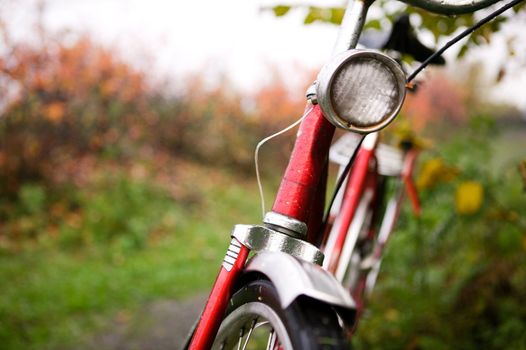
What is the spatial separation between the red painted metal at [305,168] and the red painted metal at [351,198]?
0.81 metres

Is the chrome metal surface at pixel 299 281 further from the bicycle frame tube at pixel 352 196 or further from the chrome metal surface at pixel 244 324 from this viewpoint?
the bicycle frame tube at pixel 352 196

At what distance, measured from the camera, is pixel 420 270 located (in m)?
3.69

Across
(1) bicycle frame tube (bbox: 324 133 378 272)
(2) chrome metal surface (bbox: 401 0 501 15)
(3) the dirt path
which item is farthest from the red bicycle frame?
(3) the dirt path

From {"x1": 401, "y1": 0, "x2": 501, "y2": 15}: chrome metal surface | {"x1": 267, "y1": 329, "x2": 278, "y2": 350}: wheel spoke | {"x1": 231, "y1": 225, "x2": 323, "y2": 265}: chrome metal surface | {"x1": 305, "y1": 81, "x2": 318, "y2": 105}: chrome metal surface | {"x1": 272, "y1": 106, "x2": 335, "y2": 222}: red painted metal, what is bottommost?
{"x1": 267, "y1": 329, "x2": 278, "y2": 350}: wheel spoke

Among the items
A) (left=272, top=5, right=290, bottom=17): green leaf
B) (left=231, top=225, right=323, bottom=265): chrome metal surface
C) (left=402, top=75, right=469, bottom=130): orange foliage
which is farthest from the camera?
(left=402, top=75, right=469, bottom=130): orange foliage

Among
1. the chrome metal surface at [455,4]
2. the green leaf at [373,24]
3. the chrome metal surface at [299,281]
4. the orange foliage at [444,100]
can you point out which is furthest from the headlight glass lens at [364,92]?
the orange foliage at [444,100]

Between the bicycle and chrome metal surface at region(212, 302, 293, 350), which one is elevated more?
the bicycle

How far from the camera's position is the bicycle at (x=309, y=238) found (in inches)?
43.0

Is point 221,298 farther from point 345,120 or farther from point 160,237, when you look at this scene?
point 160,237

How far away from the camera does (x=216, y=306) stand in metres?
1.33

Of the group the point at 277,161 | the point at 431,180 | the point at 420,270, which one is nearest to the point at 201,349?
the point at 431,180

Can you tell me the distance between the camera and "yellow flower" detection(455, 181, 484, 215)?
118 inches

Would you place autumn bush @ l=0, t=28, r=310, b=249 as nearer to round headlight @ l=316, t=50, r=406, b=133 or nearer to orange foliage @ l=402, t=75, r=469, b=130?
round headlight @ l=316, t=50, r=406, b=133

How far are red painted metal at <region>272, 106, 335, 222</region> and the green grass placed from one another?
8.00 feet
